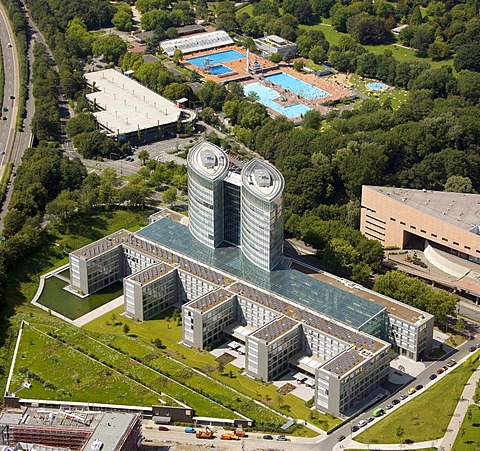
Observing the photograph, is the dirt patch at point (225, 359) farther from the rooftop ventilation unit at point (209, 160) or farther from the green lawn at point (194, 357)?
the rooftop ventilation unit at point (209, 160)

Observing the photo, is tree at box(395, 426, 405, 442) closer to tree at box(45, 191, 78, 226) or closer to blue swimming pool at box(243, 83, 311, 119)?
tree at box(45, 191, 78, 226)

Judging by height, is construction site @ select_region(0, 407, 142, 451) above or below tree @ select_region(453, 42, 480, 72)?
above

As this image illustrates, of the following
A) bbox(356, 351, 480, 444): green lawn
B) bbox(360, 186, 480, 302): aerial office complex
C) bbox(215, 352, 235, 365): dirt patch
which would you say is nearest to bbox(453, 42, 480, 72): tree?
bbox(360, 186, 480, 302): aerial office complex

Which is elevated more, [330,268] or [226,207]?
[226,207]

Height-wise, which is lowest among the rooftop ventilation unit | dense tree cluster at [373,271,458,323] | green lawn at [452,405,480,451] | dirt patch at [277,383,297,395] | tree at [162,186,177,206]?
dirt patch at [277,383,297,395]

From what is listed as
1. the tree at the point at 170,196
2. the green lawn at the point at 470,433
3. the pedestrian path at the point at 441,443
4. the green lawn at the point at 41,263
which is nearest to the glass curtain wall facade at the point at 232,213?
the green lawn at the point at 41,263

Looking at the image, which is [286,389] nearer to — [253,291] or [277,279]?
[253,291]

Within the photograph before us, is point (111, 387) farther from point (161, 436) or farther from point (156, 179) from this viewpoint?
point (156, 179)

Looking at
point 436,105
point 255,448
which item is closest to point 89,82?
point 436,105
